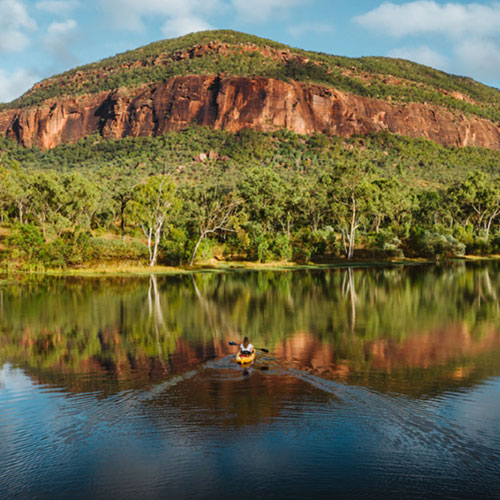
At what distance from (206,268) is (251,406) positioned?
42.6 metres

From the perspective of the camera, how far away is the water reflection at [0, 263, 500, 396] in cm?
1520

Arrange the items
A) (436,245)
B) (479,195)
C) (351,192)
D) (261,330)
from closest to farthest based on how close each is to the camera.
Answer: (261,330) < (351,192) < (436,245) < (479,195)

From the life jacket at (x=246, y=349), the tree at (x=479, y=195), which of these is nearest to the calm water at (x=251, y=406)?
the life jacket at (x=246, y=349)

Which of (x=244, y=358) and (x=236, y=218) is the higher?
(x=236, y=218)

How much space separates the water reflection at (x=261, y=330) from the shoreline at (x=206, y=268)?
8.62 metres

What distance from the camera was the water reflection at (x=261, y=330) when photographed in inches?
598

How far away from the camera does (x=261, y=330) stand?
71.4ft

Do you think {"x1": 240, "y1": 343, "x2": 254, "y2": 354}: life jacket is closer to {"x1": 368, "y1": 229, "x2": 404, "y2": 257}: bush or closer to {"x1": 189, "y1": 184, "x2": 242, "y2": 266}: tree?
{"x1": 189, "y1": 184, "x2": 242, "y2": 266}: tree

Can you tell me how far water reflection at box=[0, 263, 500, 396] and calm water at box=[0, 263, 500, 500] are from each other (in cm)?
12

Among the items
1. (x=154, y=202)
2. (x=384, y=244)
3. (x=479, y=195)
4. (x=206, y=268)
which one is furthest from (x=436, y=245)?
(x=154, y=202)

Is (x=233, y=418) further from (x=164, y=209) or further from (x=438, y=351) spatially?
(x=164, y=209)

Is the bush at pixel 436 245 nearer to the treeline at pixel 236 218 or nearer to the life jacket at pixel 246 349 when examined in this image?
the treeline at pixel 236 218

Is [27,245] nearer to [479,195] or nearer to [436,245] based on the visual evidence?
[436,245]

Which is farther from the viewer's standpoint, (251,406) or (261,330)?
(261,330)
